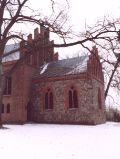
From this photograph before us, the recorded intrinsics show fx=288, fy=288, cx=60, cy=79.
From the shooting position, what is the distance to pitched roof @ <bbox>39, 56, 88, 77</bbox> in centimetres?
2869

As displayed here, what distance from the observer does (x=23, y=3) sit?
2084cm

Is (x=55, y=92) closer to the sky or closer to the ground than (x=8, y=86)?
closer to the ground

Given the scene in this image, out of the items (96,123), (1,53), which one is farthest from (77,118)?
(1,53)

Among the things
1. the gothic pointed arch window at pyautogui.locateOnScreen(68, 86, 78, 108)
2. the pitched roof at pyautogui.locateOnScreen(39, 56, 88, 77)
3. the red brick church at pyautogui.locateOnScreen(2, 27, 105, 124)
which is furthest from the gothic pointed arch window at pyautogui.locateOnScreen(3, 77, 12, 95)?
the gothic pointed arch window at pyautogui.locateOnScreen(68, 86, 78, 108)

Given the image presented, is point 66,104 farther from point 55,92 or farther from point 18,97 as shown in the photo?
point 18,97

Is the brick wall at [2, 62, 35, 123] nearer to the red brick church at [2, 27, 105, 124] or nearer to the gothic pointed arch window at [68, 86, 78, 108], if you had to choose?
the red brick church at [2, 27, 105, 124]

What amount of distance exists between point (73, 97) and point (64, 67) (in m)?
3.69

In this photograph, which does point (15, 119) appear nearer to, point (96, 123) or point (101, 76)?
point (96, 123)

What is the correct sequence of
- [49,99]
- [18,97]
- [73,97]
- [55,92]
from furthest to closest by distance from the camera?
1. [49,99]
2. [55,92]
3. [18,97]
4. [73,97]

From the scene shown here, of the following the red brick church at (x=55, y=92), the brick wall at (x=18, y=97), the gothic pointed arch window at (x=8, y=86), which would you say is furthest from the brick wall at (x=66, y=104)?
the gothic pointed arch window at (x=8, y=86)

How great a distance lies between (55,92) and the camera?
96.0ft

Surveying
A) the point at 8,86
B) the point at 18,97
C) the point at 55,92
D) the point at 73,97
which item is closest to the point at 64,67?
the point at 55,92

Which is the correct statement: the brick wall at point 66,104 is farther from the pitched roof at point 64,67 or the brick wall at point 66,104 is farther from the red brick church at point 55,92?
the pitched roof at point 64,67

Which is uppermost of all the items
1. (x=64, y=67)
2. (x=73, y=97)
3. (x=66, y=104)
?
(x=64, y=67)
